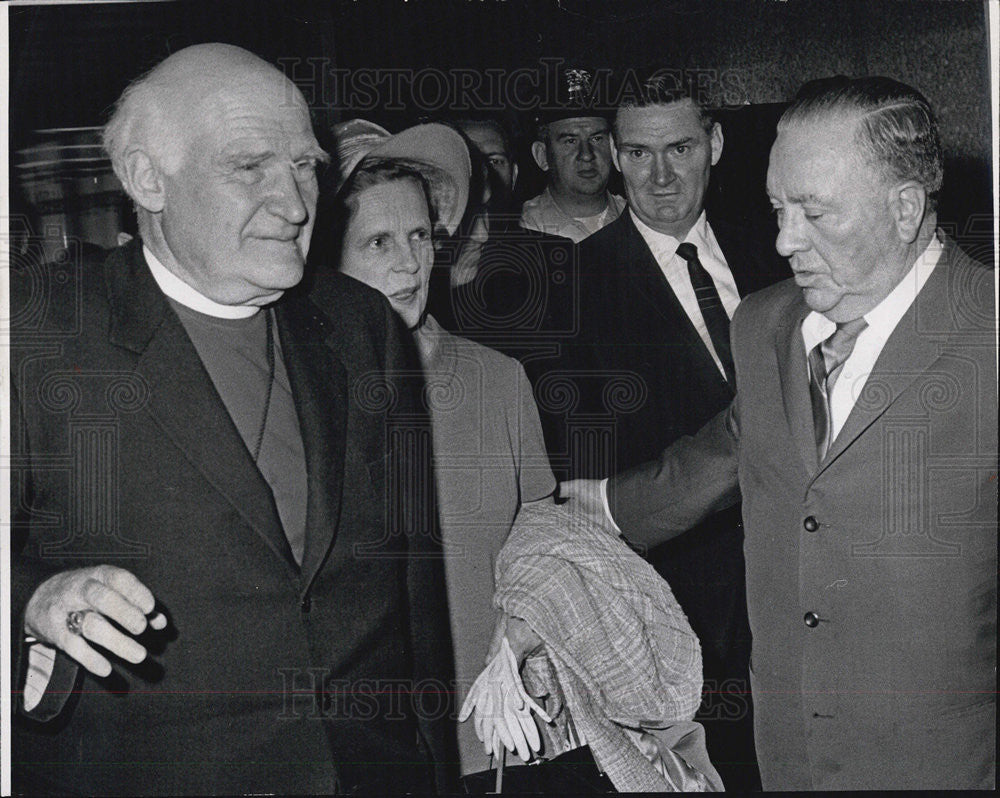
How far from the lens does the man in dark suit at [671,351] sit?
10.1 feet

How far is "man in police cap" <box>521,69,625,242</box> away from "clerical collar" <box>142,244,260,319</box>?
782 millimetres

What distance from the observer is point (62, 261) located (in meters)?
2.98

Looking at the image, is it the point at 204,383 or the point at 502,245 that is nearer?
the point at 204,383

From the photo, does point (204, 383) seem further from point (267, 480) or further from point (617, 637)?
point (617, 637)

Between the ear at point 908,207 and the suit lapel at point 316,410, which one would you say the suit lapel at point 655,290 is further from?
the suit lapel at point 316,410

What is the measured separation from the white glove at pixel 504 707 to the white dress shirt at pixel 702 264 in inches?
36.9

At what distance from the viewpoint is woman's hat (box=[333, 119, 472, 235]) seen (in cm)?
301

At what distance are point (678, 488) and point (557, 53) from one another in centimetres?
113

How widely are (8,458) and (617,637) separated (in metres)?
1.55

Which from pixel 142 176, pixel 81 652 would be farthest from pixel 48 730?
pixel 142 176

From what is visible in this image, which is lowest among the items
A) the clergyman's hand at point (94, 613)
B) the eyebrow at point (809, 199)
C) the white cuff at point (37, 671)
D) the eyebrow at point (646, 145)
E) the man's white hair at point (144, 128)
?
the white cuff at point (37, 671)

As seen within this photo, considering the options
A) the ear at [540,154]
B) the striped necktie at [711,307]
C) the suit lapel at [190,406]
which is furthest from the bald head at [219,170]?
the striped necktie at [711,307]

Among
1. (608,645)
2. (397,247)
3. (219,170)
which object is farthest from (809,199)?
(219,170)

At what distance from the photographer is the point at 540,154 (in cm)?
308
